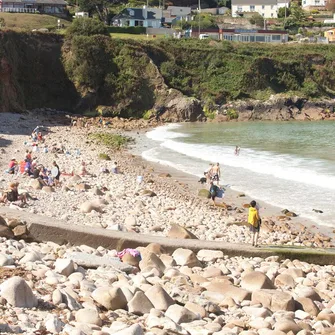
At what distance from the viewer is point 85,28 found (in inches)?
2340

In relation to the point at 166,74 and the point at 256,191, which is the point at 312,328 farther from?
the point at 166,74

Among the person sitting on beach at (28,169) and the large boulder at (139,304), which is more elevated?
the large boulder at (139,304)

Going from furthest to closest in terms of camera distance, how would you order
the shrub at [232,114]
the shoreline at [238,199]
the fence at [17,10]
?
the fence at [17,10] → the shrub at [232,114] → the shoreline at [238,199]

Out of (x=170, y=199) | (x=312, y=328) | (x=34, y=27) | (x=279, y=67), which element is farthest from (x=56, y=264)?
(x=34, y=27)

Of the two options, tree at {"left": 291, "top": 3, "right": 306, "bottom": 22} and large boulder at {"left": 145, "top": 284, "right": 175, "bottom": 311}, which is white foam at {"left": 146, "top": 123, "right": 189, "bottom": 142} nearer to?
large boulder at {"left": 145, "top": 284, "right": 175, "bottom": 311}

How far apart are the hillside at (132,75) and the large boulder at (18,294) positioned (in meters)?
41.8

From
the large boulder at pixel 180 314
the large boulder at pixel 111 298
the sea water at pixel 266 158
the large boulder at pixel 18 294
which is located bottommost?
the sea water at pixel 266 158

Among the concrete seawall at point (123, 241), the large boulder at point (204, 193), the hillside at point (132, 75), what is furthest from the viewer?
the hillside at point (132, 75)

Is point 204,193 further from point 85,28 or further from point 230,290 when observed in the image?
point 85,28

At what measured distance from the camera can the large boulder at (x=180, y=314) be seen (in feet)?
24.0

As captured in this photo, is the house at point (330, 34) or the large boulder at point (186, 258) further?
the house at point (330, 34)

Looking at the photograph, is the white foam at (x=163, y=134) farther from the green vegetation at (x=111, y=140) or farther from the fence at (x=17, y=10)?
the fence at (x=17, y=10)

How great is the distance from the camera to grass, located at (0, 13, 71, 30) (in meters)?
74.3

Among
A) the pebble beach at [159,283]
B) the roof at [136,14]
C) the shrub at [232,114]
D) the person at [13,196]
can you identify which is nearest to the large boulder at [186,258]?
the pebble beach at [159,283]
